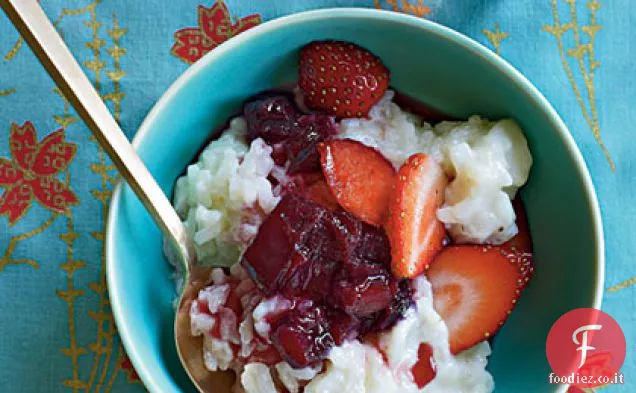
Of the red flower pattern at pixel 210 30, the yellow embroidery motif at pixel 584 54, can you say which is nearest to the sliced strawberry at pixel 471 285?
the yellow embroidery motif at pixel 584 54

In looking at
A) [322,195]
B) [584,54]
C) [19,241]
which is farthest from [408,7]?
[19,241]

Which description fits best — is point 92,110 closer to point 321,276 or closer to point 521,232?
point 321,276

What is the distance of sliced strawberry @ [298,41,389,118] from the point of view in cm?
179

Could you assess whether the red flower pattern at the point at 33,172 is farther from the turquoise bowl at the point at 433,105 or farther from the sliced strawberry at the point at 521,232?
the sliced strawberry at the point at 521,232

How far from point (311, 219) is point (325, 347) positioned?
0.88 feet

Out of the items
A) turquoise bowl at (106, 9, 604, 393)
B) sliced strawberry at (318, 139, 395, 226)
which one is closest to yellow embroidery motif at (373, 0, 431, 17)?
turquoise bowl at (106, 9, 604, 393)

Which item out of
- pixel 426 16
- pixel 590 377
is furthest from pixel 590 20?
pixel 590 377

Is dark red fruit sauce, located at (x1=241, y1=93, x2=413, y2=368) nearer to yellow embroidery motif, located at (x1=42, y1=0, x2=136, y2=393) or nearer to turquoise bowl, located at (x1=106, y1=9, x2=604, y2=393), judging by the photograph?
turquoise bowl, located at (x1=106, y1=9, x2=604, y2=393)

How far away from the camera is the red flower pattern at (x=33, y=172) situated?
6.61 feet

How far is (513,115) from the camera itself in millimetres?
1816

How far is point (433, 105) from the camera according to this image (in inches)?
76.5

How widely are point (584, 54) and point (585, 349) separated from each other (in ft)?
2.44

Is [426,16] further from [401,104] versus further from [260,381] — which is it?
[260,381]

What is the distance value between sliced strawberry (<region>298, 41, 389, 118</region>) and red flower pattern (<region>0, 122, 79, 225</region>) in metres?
0.64
